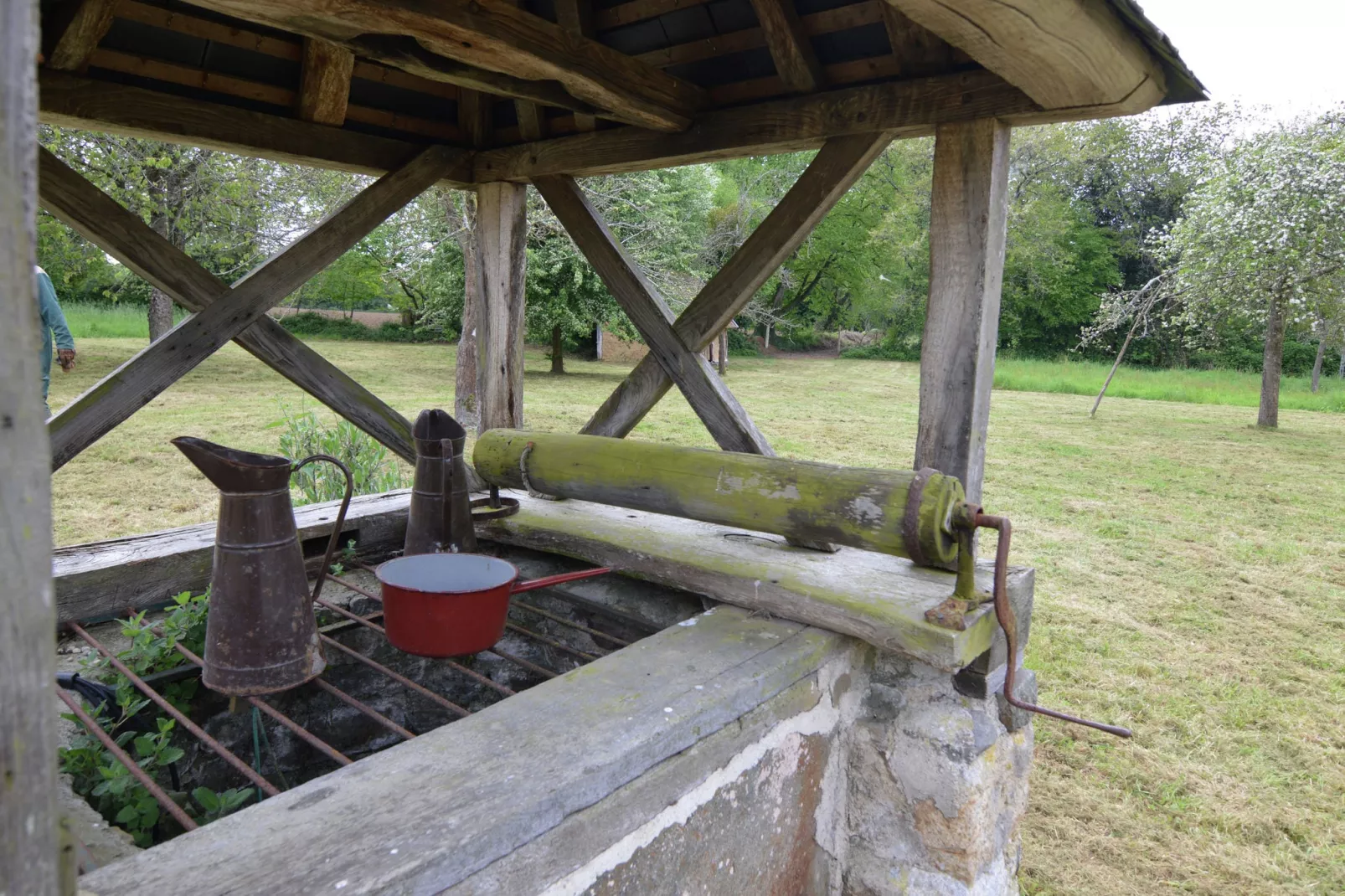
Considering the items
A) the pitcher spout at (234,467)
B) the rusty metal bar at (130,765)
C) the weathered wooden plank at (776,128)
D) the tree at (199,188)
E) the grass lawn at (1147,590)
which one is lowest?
the grass lawn at (1147,590)

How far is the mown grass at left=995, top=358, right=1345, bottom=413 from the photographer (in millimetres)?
17812

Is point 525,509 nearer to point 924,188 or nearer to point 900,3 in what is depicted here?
point 900,3

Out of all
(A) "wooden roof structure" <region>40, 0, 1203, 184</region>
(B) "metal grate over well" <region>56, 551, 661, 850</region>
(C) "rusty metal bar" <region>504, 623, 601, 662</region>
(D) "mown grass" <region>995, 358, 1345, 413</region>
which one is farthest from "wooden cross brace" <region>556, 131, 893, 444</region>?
(D) "mown grass" <region>995, 358, 1345, 413</region>

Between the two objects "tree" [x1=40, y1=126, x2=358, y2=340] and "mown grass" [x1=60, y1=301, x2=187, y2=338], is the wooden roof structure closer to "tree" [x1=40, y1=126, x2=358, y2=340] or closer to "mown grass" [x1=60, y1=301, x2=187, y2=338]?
"tree" [x1=40, y1=126, x2=358, y2=340]

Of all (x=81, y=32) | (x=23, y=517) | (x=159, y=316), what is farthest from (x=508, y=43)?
(x=159, y=316)

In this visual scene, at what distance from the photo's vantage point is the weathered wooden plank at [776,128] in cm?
250

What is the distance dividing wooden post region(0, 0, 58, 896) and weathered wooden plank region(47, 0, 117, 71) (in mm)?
2439

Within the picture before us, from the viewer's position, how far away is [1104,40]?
197cm

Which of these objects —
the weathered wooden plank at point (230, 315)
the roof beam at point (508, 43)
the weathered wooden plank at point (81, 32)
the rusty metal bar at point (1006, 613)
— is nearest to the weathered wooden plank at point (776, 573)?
the rusty metal bar at point (1006, 613)

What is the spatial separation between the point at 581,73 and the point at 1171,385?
20767 mm

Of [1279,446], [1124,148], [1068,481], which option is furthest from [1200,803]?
[1124,148]

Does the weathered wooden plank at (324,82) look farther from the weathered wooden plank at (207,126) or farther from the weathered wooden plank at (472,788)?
the weathered wooden plank at (472,788)

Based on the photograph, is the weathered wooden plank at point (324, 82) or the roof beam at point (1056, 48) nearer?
the roof beam at point (1056, 48)

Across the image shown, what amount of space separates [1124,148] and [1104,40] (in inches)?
1237
